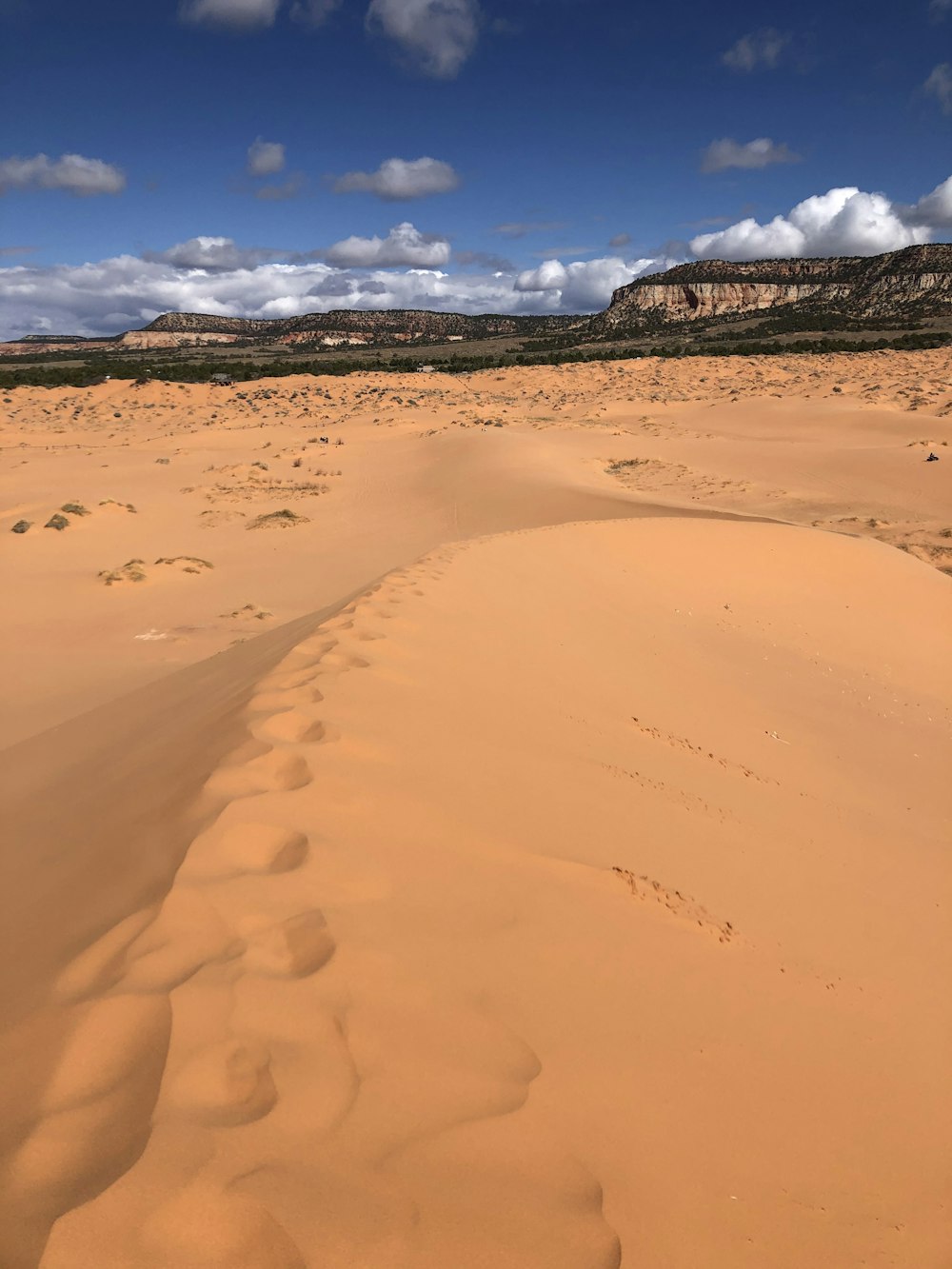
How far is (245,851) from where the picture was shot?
251 centimetres

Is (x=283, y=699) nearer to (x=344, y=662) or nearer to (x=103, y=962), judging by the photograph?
(x=344, y=662)

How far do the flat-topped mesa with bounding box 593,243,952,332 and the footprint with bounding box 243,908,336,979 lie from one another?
82360 mm

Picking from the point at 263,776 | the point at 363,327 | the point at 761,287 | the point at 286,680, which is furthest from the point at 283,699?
the point at 363,327

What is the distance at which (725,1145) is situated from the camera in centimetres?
182

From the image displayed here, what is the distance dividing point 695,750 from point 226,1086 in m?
3.35

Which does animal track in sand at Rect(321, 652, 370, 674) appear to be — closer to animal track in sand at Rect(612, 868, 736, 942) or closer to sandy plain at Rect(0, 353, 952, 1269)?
sandy plain at Rect(0, 353, 952, 1269)

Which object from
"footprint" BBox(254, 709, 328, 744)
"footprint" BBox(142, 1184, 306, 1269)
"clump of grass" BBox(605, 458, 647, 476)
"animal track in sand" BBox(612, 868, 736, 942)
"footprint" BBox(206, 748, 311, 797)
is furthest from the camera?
"clump of grass" BBox(605, 458, 647, 476)

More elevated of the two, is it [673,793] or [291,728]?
[291,728]

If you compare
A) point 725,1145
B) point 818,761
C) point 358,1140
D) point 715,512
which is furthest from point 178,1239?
point 715,512

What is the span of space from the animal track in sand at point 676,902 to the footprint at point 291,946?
46.4 inches

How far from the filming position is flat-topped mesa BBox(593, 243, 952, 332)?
74.0 meters

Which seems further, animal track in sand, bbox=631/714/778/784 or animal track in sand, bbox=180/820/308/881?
animal track in sand, bbox=631/714/778/784

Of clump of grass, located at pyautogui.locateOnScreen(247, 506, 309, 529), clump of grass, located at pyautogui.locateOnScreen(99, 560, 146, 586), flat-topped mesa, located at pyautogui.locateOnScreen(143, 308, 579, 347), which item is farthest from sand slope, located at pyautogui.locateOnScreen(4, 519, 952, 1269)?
flat-topped mesa, located at pyautogui.locateOnScreen(143, 308, 579, 347)

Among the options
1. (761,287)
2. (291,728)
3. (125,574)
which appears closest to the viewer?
(291,728)
